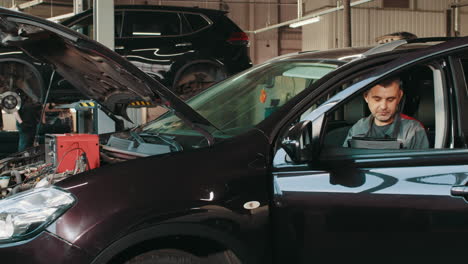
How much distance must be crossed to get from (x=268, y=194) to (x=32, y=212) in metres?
0.88

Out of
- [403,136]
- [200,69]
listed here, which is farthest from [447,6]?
[403,136]

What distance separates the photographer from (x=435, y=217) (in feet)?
7.44


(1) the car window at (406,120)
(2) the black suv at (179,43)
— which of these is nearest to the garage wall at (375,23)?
(2) the black suv at (179,43)

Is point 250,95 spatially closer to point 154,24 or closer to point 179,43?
point 179,43

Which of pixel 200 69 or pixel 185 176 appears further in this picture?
pixel 200 69

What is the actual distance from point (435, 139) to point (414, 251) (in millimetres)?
673

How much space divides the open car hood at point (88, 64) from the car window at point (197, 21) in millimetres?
5082

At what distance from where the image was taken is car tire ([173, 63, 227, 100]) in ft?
27.5

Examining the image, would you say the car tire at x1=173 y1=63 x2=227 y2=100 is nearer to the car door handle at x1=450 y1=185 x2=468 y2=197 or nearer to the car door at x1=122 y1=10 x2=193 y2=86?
the car door at x1=122 y1=10 x2=193 y2=86

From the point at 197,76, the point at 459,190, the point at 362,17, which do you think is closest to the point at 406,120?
the point at 459,190

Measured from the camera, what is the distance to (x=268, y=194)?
7.52 ft

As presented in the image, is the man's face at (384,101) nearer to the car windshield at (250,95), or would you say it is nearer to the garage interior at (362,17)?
the car windshield at (250,95)

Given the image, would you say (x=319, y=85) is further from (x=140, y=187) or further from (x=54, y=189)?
(x=54, y=189)

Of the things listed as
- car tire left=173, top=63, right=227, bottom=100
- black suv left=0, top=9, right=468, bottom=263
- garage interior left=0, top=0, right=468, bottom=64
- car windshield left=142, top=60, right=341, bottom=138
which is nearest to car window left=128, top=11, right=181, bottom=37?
car tire left=173, top=63, right=227, bottom=100
